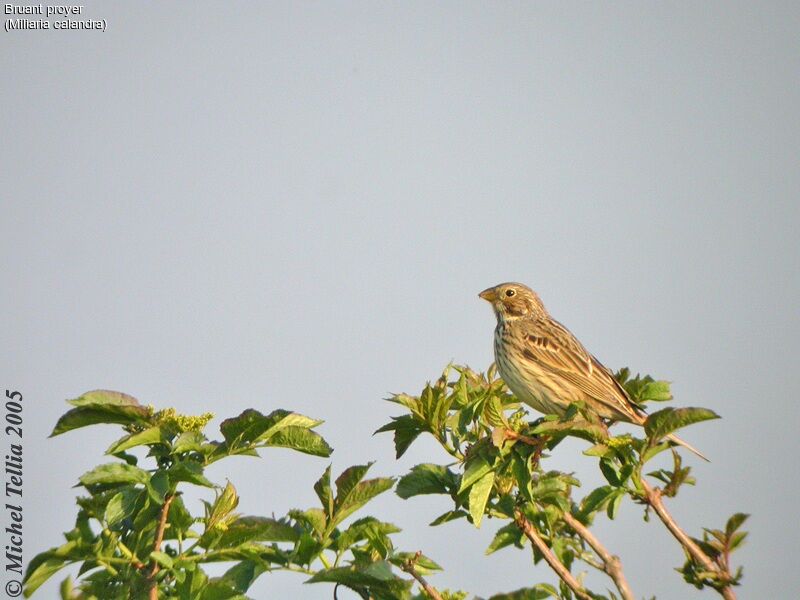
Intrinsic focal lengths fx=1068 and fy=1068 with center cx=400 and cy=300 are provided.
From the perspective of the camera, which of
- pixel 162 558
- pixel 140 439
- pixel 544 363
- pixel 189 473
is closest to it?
pixel 162 558

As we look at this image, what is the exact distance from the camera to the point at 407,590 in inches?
170

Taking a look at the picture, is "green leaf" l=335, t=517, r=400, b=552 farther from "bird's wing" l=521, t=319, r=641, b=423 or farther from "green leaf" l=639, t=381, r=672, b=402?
"bird's wing" l=521, t=319, r=641, b=423

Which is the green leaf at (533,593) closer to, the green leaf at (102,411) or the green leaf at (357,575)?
the green leaf at (357,575)

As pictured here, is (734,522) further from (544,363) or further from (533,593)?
(544,363)

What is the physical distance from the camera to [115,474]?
443cm

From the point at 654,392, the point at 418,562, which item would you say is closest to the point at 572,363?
the point at 654,392

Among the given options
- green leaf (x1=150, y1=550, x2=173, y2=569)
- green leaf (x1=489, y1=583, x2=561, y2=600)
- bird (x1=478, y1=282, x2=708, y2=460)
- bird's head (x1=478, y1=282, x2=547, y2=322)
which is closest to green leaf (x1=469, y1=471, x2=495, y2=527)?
green leaf (x1=489, y1=583, x2=561, y2=600)

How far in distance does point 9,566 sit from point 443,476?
8.35 feet

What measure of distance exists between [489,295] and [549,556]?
654 cm

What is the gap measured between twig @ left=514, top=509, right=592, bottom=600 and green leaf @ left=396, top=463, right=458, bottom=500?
37 centimetres

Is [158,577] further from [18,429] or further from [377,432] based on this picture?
[18,429]

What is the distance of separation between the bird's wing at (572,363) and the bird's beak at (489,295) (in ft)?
1.91

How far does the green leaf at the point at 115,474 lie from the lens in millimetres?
4406

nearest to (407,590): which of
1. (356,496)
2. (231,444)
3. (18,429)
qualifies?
(356,496)
